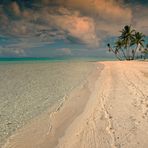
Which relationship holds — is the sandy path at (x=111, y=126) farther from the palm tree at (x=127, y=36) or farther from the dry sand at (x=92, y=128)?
the palm tree at (x=127, y=36)

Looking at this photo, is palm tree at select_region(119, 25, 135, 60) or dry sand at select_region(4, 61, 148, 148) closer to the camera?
dry sand at select_region(4, 61, 148, 148)

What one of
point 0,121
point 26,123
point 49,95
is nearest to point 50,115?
point 26,123

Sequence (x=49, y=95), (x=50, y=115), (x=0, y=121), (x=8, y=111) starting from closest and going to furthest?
1. (x=0, y=121)
2. (x=50, y=115)
3. (x=8, y=111)
4. (x=49, y=95)

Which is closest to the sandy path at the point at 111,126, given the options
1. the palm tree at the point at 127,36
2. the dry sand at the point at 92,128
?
the dry sand at the point at 92,128

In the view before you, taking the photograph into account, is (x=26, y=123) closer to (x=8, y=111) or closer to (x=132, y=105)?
(x=8, y=111)

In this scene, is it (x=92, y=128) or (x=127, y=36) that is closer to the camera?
(x=92, y=128)

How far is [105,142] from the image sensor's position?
16.5 ft

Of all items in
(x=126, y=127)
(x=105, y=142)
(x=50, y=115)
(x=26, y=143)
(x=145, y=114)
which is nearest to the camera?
(x=105, y=142)

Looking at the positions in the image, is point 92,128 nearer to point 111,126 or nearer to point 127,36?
point 111,126

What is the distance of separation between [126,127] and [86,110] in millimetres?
2501

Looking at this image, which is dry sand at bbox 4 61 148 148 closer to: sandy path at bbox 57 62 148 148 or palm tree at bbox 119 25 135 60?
sandy path at bbox 57 62 148 148

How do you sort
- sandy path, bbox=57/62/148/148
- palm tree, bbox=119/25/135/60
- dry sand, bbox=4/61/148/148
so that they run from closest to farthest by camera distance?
sandy path, bbox=57/62/148/148 < dry sand, bbox=4/61/148/148 < palm tree, bbox=119/25/135/60

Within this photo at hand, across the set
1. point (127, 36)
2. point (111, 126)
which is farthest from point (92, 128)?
point (127, 36)

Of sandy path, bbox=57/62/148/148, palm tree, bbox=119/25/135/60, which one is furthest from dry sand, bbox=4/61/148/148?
palm tree, bbox=119/25/135/60
